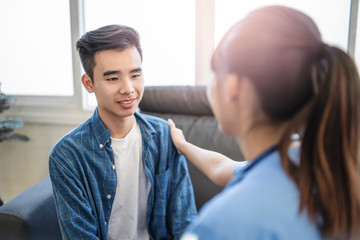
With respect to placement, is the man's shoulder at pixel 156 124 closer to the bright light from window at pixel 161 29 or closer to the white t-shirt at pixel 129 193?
the white t-shirt at pixel 129 193

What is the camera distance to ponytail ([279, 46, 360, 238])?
427mm

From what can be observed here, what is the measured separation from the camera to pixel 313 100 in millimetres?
447

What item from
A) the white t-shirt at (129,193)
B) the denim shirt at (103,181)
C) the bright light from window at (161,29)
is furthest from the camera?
the bright light from window at (161,29)

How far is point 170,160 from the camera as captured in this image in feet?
3.80

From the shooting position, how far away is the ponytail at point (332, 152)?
0.43 metres

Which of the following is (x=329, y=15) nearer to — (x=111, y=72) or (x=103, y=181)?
(x=111, y=72)

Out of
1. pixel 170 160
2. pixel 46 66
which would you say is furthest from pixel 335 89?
pixel 46 66

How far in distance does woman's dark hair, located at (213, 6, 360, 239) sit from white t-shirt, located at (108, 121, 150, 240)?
75cm

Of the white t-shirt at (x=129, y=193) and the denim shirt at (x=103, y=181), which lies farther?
the white t-shirt at (x=129, y=193)

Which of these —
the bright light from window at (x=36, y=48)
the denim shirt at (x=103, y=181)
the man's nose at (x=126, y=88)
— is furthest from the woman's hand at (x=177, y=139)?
the bright light from window at (x=36, y=48)

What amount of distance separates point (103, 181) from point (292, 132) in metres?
0.77

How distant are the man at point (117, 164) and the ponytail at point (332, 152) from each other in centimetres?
70

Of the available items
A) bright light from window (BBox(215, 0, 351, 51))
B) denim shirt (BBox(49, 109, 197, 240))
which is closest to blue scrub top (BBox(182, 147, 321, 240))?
denim shirt (BBox(49, 109, 197, 240))

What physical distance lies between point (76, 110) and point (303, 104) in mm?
1910
